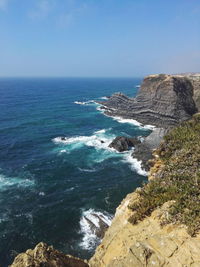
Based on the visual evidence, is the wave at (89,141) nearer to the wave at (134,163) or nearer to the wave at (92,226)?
the wave at (134,163)

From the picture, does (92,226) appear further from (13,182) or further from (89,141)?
(89,141)

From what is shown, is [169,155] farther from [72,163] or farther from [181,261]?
[72,163]

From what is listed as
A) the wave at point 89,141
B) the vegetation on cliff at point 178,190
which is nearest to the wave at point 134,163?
the wave at point 89,141

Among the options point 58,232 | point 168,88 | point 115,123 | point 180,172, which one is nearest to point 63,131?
point 115,123

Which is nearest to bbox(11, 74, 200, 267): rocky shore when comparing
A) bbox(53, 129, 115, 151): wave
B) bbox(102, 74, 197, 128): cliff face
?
bbox(53, 129, 115, 151): wave

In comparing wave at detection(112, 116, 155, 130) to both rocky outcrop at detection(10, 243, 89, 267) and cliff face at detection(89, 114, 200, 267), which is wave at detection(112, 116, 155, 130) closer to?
cliff face at detection(89, 114, 200, 267)

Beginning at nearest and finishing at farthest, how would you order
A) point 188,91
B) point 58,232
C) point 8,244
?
point 8,244
point 58,232
point 188,91

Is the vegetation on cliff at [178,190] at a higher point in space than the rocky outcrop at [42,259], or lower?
higher
